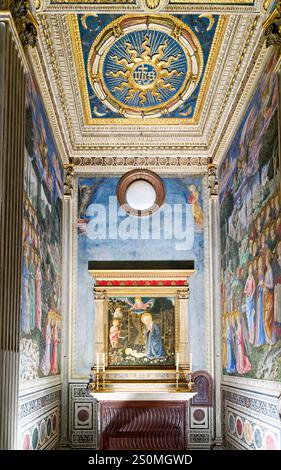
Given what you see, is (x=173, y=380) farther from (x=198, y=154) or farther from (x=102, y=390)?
(x=198, y=154)

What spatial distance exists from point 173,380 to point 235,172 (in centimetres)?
501

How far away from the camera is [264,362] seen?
10406 millimetres

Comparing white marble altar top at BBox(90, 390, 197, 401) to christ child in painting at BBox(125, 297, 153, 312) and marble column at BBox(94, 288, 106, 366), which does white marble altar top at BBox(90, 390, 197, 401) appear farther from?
A: christ child in painting at BBox(125, 297, 153, 312)

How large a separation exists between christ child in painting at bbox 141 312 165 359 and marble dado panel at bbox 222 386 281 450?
1711mm

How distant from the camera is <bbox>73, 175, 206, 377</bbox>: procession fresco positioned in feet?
51.3

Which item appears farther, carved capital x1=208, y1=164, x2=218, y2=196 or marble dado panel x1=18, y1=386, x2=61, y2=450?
carved capital x1=208, y1=164, x2=218, y2=196

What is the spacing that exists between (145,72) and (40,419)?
6878 millimetres

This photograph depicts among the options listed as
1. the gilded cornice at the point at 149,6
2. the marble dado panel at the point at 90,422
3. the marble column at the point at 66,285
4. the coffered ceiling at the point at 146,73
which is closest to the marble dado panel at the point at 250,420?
the marble dado panel at the point at 90,422

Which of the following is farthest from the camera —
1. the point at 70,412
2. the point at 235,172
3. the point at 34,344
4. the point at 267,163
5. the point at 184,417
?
the point at 70,412

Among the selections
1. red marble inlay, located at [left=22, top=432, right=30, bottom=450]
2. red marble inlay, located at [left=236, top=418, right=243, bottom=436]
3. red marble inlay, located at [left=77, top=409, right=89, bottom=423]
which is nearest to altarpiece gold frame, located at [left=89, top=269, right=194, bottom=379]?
red marble inlay, located at [left=77, top=409, right=89, bottom=423]

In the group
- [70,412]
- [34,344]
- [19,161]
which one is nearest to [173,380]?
[70,412]

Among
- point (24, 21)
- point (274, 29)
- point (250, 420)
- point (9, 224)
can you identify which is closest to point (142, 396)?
point (250, 420)

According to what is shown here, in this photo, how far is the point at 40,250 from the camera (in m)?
12.0

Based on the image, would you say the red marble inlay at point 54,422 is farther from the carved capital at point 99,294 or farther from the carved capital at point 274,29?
the carved capital at point 274,29
